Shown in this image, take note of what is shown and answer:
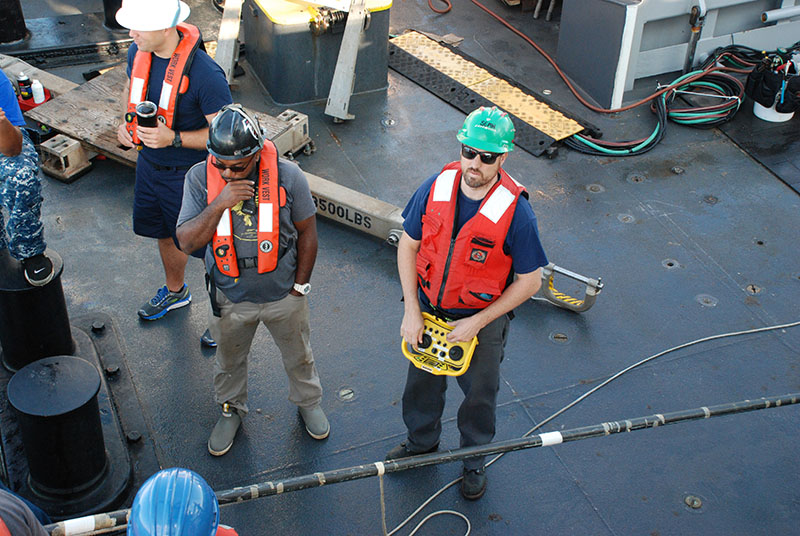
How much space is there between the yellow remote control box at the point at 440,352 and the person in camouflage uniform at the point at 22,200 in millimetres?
1883

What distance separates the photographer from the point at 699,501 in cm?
384

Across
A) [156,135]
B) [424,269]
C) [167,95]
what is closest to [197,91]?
[167,95]

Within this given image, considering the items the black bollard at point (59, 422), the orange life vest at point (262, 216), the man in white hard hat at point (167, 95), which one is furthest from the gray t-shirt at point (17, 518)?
the man in white hard hat at point (167, 95)

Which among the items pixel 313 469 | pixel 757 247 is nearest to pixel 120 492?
pixel 313 469

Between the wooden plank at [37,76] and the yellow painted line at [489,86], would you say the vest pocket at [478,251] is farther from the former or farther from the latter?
the wooden plank at [37,76]

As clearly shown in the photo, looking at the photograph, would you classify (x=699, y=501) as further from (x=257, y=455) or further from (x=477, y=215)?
(x=257, y=455)

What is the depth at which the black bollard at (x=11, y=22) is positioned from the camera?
23.7 ft

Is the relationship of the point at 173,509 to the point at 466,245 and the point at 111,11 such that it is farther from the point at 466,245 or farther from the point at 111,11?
the point at 111,11

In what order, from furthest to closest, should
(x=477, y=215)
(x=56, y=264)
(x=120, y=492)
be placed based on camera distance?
(x=56, y=264) → (x=120, y=492) → (x=477, y=215)

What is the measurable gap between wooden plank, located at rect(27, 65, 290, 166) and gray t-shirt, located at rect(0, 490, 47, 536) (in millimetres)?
3754

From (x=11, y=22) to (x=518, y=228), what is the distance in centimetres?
628

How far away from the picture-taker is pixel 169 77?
387cm

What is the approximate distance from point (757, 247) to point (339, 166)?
125 inches

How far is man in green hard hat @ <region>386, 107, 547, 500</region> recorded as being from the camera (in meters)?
3.12
